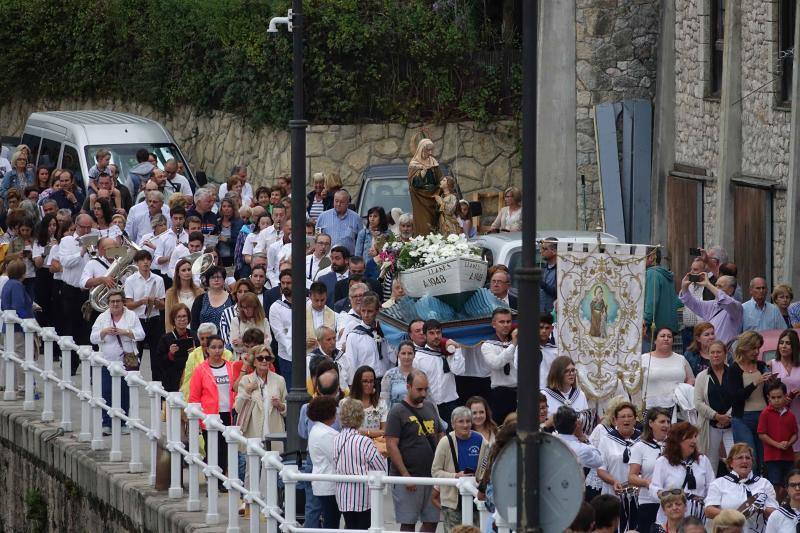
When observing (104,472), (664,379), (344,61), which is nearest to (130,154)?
(344,61)

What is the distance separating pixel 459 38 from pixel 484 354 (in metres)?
15.0

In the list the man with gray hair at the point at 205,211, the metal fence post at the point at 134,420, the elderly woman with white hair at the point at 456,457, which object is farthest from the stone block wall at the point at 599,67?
the elderly woman with white hair at the point at 456,457

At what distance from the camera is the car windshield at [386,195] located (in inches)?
894

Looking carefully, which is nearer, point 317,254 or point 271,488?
point 271,488

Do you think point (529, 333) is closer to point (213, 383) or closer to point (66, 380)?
point (213, 383)

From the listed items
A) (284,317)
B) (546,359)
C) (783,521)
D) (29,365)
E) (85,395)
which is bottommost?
(783,521)

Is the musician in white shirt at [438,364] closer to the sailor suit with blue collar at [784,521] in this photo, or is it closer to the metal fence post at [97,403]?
the metal fence post at [97,403]

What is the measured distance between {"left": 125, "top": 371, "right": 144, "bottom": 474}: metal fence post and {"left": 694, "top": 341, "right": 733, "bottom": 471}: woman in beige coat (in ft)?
14.9

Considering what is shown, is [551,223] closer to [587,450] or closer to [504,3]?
[504,3]

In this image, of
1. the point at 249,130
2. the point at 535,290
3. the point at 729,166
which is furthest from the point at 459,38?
the point at 535,290

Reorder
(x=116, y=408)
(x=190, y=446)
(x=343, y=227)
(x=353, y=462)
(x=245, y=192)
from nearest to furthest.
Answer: (x=353, y=462)
(x=190, y=446)
(x=116, y=408)
(x=343, y=227)
(x=245, y=192)

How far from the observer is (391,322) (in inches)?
620

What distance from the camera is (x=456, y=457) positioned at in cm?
1242

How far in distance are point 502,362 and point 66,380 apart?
Answer: 4393 millimetres
